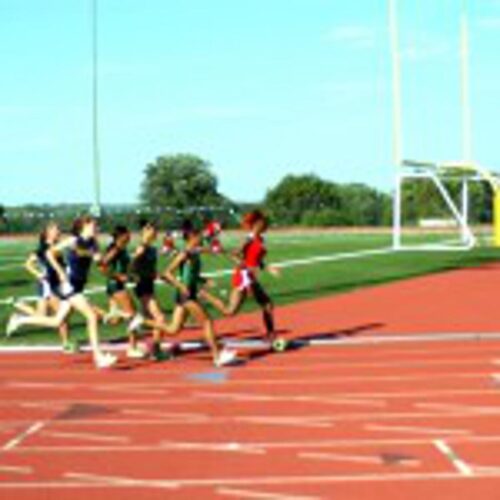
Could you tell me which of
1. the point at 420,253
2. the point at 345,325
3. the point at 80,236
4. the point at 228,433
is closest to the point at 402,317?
the point at 345,325

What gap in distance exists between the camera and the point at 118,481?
8195 millimetres

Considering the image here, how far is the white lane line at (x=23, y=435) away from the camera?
945 cm

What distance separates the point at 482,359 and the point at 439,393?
2533 millimetres

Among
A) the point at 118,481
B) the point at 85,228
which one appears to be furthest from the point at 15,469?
the point at 85,228

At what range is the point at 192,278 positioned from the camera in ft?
44.9

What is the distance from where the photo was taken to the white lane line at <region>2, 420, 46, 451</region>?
9.45 m

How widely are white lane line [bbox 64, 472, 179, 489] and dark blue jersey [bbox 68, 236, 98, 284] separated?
5602mm

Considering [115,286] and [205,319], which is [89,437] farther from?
[115,286]

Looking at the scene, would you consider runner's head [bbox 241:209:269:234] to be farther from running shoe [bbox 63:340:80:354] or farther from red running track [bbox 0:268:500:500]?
running shoe [bbox 63:340:80:354]

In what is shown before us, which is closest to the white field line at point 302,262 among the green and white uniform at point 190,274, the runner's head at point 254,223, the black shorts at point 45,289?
the black shorts at point 45,289

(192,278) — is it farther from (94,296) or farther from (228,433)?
(94,296)

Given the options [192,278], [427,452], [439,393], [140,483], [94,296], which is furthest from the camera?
[94,296]

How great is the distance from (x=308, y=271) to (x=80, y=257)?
68.3 ft

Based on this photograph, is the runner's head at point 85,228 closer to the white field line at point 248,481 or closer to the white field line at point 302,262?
the white field line at point 248,481
